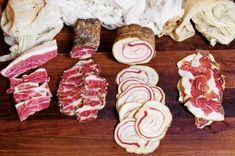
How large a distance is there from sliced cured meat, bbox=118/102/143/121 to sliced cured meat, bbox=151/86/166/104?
92mm

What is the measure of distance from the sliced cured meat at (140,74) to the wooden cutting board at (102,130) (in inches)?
1.3

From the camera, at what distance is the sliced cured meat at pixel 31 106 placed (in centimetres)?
154

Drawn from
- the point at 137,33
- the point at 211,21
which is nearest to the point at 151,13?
the point at 137,33

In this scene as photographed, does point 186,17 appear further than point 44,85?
Yes

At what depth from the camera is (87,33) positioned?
1733mm

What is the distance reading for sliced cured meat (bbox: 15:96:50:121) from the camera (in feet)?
5.06

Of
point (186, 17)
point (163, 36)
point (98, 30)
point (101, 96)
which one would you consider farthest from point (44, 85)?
point (186, 17)

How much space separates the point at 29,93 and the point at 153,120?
1.75 ft

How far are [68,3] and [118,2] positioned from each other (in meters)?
0.24

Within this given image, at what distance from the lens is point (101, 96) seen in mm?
1592

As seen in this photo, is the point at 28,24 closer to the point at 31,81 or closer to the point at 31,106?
the point at 31,81

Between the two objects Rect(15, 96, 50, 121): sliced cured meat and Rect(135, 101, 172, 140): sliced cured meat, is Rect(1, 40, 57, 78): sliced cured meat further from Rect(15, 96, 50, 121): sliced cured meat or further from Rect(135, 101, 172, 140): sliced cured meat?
Rect(135, 101, 172, 140): sliced cured meat

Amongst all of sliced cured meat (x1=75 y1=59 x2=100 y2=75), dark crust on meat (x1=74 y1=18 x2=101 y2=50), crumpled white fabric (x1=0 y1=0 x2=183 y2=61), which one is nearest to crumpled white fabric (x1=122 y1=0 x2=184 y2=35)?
crumpled white fabric (x1=0 y1=0 x2=183 y2=61)

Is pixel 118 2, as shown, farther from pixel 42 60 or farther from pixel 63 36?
pixel 42 60
